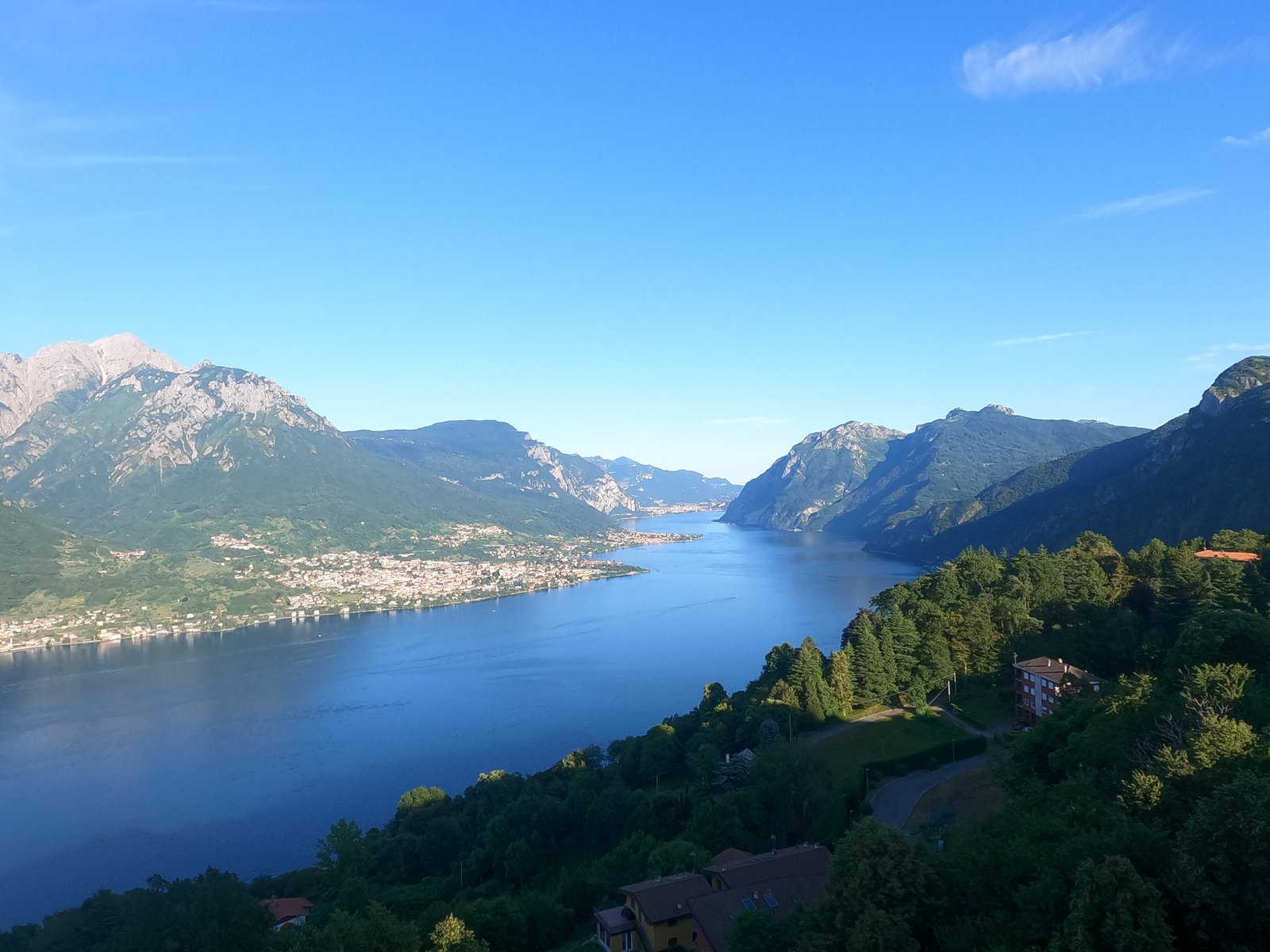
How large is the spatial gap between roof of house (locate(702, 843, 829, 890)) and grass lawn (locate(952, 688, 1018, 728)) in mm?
11872

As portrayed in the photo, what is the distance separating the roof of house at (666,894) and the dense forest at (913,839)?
2.54m

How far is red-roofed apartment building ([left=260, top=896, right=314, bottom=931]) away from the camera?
77.0 feet

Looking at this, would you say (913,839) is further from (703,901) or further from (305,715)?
(305,715)

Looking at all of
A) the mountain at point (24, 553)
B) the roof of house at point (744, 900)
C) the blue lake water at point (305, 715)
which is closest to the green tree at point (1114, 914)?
the roof of house at point (744, 900)

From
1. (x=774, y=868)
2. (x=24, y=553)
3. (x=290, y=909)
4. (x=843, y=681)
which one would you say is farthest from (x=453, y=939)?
(x=24, y=553)

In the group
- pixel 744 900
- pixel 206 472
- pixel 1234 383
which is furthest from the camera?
pixel 206 472

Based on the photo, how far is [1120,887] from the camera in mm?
8688

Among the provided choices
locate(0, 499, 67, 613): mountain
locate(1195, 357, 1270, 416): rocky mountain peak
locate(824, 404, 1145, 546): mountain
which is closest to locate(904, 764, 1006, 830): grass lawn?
locate(1195, 357, 1270, 416): rocky mountain peak

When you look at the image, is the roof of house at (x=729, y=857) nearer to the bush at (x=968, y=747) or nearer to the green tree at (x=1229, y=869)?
the bush at (x=968, y=747)

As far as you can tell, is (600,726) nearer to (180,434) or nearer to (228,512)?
(228,512)

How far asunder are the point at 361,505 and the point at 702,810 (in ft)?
463

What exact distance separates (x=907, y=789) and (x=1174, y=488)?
219ft

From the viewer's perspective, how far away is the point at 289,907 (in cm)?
2489

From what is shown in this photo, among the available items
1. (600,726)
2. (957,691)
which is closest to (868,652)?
(957,691)
